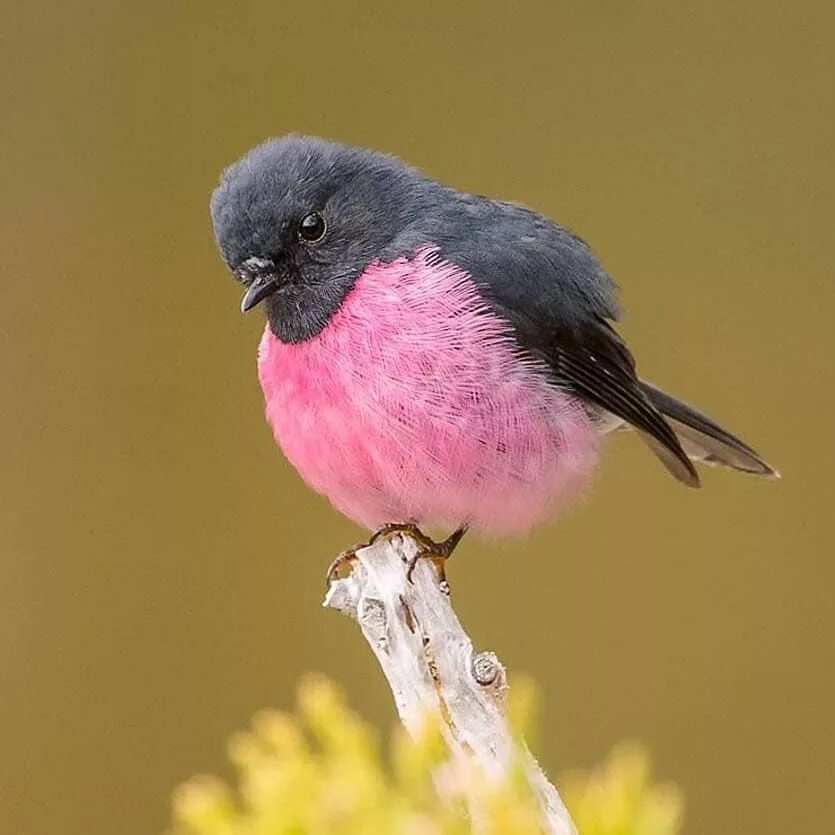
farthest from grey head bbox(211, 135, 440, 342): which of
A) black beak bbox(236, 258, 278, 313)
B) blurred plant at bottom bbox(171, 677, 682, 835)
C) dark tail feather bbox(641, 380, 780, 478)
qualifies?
blurred plant at bottom bbox(171, 677, 682, 835)

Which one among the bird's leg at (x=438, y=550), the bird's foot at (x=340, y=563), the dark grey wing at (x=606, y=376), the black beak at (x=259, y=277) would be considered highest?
the black beak at (x=259, y=277)

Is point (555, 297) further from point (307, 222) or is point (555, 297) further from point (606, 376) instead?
point (307, 222)

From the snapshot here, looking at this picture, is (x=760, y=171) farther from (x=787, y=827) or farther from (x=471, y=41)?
(x=787, y=827)

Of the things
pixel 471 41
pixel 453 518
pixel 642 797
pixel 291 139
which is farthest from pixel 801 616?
pixel 642 797

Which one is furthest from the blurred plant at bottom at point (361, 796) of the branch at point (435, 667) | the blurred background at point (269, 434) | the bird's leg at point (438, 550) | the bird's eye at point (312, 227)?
the blurred background at point (269, 434)

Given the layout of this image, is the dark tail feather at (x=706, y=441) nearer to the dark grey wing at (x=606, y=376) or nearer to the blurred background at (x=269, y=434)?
the dark grey wing at (x=606, y=376)

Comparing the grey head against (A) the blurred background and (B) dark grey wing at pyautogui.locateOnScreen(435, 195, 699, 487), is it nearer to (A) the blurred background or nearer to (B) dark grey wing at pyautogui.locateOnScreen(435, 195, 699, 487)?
(B) dark grey wing at pyautogui.locateOnScreen(435, 195, 699, 487)
